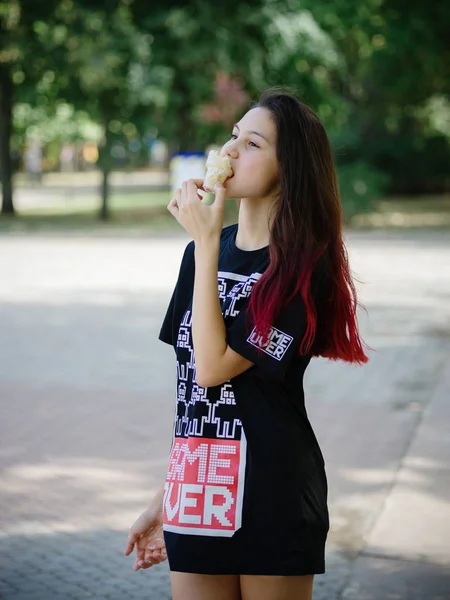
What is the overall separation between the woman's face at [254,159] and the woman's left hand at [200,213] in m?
0.08

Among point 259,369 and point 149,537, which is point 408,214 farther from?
point 259,369

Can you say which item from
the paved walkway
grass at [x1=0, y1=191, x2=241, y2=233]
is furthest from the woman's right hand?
grass at [x1=0, y1=191, x2=241, y2=233]

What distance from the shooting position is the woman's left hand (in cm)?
214

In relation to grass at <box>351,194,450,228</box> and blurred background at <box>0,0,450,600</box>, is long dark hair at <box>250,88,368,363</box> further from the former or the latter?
grass at <box>351,194,450,228</box>

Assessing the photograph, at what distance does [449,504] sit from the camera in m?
5.28

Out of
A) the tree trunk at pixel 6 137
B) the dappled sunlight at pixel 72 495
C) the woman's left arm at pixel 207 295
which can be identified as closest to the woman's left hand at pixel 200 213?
the woman's left arm at pixel 207 295

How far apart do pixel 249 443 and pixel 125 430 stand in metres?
4.72

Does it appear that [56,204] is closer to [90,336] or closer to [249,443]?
[90,336]

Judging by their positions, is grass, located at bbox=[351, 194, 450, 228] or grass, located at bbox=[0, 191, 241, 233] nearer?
grass, located at bbox=[0, 191, 241, 233]

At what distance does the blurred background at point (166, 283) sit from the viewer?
4.87m

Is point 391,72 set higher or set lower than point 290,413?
higher

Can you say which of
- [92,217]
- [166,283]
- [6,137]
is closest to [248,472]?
[166,283]

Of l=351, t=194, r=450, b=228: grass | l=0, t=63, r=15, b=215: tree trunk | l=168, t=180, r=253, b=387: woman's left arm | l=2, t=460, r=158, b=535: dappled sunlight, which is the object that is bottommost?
l=2, t=460, r=158, b=535: dappled sunlight

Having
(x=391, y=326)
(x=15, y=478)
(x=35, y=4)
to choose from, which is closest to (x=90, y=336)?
(x=391, y=326)
